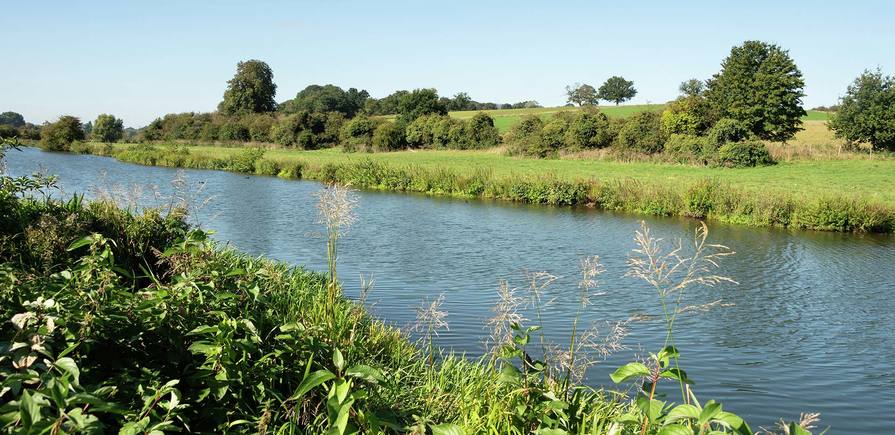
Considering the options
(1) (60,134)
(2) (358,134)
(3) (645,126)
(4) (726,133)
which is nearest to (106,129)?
(1) (60,134)

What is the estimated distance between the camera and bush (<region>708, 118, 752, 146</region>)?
125 feet

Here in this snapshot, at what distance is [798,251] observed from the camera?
17.7 meters

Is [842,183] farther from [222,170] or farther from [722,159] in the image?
[222,170]

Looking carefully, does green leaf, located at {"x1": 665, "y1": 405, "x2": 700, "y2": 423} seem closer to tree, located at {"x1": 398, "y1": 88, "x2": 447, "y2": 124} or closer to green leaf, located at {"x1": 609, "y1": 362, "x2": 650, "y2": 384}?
green leaf, located at {"x1": 609, "y1": 362, "x2": 650, "y2": 384}

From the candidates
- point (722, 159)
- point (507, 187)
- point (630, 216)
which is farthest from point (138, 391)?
point (722, 159)

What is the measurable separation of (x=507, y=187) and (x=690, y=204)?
318 inches

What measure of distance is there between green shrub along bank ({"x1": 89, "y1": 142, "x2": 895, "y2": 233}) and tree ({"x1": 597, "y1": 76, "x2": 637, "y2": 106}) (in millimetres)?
78488

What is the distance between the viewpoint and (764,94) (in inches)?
1797

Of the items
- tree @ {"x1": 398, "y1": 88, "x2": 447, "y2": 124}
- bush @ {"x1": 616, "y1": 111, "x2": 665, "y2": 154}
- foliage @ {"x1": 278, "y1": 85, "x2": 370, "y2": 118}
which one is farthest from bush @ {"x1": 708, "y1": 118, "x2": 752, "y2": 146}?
foliage @ {"x1": 278, "y1": 85, "x2": 370, "y2": 118}

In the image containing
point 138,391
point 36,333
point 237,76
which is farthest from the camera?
point 237,76

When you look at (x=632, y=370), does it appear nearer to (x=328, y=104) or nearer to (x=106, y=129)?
(x=106, y=129)

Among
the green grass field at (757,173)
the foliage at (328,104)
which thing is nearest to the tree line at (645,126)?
the green grass field at (757,173)

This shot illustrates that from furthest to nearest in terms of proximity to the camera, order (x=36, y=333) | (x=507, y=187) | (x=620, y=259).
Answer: (x=507, y=187)
(x=620, y=259)
(x=36, y=333)

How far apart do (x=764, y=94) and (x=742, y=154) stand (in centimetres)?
1268
